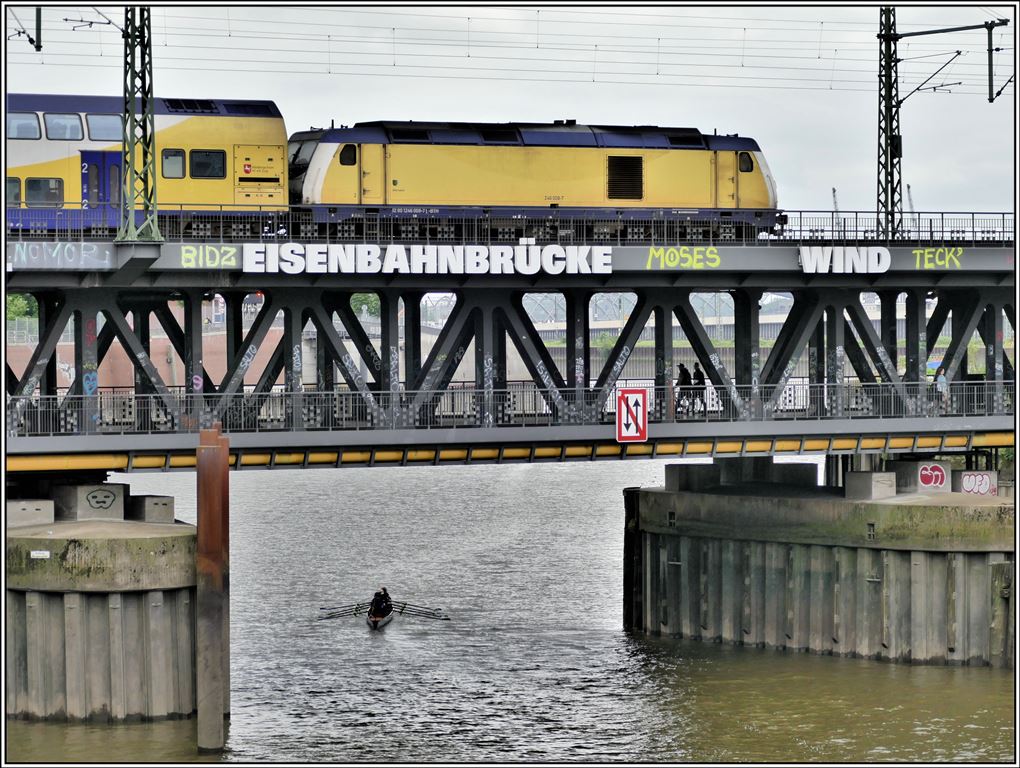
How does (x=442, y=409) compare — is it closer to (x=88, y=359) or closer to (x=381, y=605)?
(x=381, y=605)

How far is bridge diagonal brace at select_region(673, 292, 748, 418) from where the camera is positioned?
62.7 meters

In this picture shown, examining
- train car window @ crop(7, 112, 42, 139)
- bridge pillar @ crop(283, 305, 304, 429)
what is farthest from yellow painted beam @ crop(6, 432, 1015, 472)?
train car window @ crop(7, 112, 42, 139)

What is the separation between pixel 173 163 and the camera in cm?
6756

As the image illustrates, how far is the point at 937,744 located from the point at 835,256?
17.4 meters

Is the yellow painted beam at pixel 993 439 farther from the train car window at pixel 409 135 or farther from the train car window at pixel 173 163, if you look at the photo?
the train car window at pixel 173 163

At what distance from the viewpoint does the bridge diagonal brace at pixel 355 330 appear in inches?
2514

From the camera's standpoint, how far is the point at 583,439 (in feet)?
195

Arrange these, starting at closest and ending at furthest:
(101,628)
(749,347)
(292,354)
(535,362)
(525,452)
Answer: (101,628)
(525,452)
(292,354)
(535,362)
(749,347)

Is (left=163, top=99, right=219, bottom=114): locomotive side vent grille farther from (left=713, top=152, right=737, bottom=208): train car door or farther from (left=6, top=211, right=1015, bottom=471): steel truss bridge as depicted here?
(left=713, top=152, right=737, bottom=208): train car door

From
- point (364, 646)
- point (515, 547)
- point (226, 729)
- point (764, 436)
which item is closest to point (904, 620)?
point (764, 436)

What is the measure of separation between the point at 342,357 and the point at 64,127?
15601 mm

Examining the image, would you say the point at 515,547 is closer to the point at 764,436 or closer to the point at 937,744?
the point at 764,436

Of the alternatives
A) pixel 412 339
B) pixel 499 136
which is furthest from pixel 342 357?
pixel 499 136

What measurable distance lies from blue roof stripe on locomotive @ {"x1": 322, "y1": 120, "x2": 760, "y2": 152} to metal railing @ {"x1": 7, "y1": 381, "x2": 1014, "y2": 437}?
10.6 m
